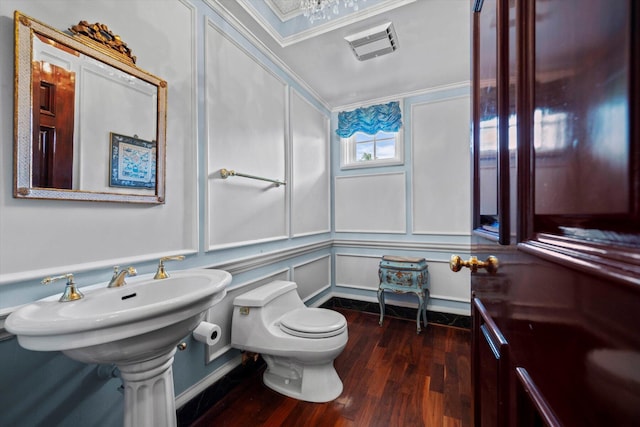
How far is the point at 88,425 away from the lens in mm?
1001

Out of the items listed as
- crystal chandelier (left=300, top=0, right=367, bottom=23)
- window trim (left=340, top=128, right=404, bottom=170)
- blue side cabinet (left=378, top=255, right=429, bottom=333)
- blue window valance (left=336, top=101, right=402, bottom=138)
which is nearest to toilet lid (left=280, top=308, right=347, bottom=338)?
blue side cabinet (left=378, top=255, right=429, bottom=333)

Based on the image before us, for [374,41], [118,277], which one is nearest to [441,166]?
[374,41]

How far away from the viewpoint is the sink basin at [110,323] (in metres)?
0.63

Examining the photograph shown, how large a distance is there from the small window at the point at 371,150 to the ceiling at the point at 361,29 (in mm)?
463

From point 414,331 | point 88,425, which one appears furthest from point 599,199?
point 414,331

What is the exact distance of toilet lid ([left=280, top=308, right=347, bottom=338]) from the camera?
1480mm

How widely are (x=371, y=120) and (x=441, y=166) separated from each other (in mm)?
866

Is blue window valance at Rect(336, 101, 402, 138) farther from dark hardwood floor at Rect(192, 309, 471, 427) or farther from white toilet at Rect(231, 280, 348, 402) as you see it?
dark hardwood floor at Rect(192, 309, 471, 427)

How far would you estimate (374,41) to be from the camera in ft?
5.92

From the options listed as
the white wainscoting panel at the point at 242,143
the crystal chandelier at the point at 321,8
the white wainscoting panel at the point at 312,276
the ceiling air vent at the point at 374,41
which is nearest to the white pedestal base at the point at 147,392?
the white wainscoting panel at the point at 242,143

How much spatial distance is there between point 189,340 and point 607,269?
5.41 feet

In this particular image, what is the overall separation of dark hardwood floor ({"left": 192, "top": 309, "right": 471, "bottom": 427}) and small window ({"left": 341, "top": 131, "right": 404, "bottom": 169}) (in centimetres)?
176

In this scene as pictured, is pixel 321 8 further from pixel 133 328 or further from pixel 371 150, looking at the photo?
pixel 133 328

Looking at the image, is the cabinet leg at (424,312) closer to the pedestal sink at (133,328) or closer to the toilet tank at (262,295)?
the toilet tank at (262,295)
